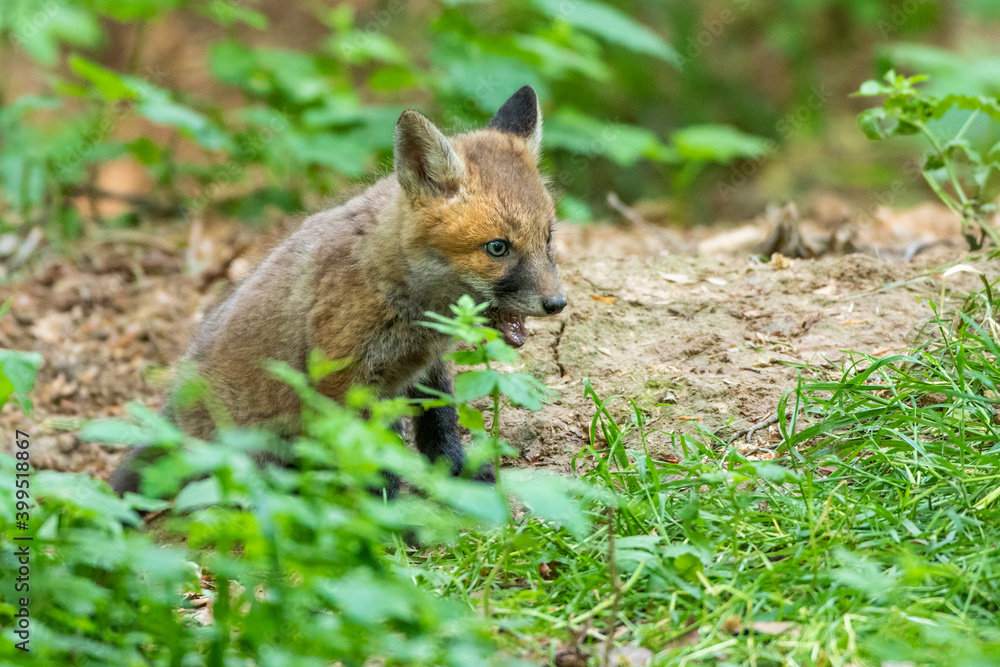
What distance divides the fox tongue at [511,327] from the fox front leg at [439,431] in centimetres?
43

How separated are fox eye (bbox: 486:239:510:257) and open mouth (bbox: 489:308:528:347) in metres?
0.30

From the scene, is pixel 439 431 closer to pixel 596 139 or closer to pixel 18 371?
pixel 18 371

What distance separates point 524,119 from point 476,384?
230cm

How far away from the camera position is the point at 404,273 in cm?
402

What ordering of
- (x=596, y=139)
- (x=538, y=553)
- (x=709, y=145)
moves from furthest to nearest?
1. (x=596, y=139)
2. (x=709, y=145)
3. (x=538, y=553)

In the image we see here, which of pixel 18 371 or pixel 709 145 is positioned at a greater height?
pixel 709 145

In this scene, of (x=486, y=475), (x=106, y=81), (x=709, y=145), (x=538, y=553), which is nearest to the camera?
(x=538, y=553)

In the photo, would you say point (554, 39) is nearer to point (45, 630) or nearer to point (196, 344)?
point (196, 344)

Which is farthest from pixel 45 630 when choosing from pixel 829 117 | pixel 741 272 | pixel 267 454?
pixel 829 117

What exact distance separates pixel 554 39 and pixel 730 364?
15.7 ft

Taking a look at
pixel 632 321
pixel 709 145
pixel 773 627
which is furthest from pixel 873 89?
pixel 773 627

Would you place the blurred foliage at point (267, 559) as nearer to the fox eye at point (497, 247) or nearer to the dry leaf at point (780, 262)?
the fox eye at point (497, 247)

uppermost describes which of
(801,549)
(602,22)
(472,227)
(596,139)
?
(602,22)

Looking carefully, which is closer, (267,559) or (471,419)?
(267,559)
